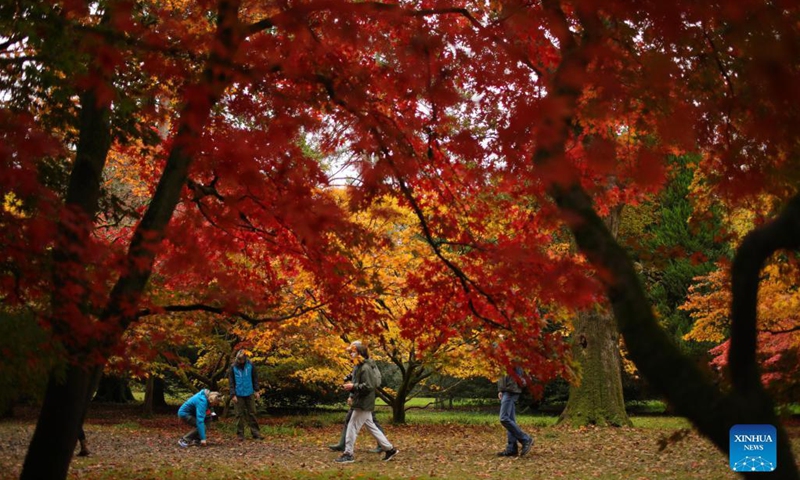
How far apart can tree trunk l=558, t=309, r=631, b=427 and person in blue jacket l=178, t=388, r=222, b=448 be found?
27.5 feet

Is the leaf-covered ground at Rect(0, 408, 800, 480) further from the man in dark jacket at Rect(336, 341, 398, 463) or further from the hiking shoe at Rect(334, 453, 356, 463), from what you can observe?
the man in dark jacket at Rect(336, 341, 398, 463)

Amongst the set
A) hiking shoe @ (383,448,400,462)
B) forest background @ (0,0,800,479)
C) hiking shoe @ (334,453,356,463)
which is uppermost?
forest background @ (0,0,800,479)

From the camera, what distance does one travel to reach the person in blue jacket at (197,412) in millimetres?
12555

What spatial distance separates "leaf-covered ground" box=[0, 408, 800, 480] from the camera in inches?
362

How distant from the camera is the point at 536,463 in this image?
1055cm

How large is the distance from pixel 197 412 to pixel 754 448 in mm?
11129

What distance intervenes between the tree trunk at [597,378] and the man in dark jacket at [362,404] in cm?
737

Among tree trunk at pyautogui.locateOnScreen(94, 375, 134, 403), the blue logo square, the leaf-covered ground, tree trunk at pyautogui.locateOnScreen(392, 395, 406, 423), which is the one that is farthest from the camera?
tree trunk at pyautogui.locateOnScreen(94, 375, 134, 403)

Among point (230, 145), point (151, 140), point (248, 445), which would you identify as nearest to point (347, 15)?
point (230, 145)

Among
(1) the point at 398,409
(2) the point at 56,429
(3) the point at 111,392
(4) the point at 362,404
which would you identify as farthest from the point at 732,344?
(3) the point at 111,392

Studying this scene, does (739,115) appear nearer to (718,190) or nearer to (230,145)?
(718,190)

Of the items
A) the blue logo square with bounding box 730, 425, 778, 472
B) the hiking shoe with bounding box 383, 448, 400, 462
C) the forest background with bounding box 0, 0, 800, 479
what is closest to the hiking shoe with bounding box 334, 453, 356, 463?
the hiking shoe with bounding box 383, 448, 400, 462

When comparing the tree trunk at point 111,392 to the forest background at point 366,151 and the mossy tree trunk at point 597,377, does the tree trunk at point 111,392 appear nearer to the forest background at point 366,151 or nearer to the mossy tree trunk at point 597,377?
the mossy tree trunk at point 597,377

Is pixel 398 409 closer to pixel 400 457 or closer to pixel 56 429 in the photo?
pixel 400 457
